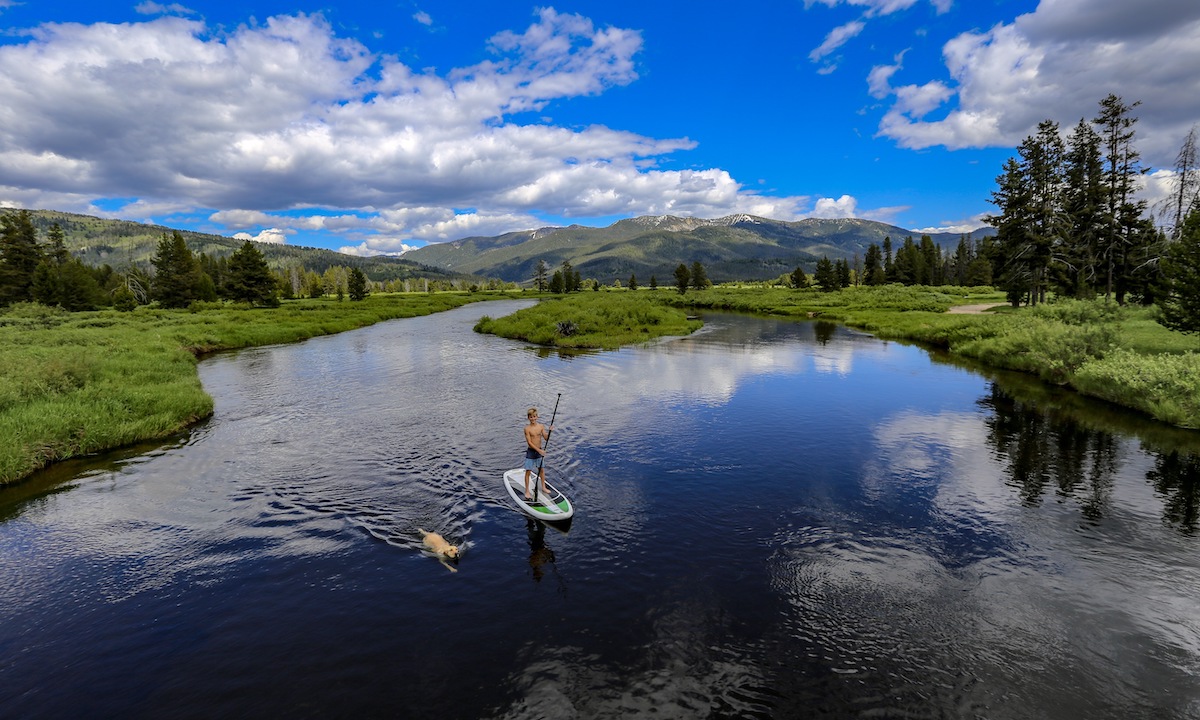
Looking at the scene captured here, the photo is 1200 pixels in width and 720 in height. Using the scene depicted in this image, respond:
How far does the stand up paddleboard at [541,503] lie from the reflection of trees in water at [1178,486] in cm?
2031

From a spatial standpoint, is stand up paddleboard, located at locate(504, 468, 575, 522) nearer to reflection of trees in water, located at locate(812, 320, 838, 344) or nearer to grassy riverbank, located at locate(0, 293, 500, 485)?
grassy riverbank, located at locate(0, 293, 500, 485)

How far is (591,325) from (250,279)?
280 feet

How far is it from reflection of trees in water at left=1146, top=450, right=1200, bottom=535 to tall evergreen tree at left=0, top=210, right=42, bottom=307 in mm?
135473

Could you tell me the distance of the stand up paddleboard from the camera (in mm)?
17547

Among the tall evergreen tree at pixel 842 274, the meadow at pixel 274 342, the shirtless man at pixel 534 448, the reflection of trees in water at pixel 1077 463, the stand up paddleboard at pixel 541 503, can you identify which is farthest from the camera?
the tall evergreen tree at pixel 842 274

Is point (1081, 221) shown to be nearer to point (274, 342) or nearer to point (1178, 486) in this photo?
point (1178, 486)

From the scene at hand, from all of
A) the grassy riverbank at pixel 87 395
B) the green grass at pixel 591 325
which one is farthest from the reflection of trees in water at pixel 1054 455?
the grassy riverbank at pixel 87 395

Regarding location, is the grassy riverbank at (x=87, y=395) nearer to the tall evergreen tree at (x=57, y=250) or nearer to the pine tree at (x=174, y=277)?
the pine tree at (x=174, y=277)

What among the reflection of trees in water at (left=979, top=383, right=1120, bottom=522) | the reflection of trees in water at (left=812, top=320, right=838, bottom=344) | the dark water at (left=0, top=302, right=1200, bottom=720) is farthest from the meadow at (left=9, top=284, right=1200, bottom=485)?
the reflection of trees in water at (left=979, top=383, right=1120, bottom=522)

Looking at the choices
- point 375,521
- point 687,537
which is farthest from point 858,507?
point 375,521

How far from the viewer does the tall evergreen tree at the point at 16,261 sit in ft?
285

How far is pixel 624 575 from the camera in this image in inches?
590

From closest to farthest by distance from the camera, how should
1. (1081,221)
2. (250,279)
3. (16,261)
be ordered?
(1081,221) < (16,261) < (250,279)

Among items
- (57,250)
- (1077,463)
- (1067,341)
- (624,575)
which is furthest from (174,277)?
(1067,341)
